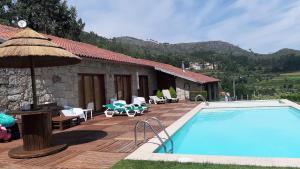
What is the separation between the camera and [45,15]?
32219mm

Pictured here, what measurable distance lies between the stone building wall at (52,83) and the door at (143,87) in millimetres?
4720

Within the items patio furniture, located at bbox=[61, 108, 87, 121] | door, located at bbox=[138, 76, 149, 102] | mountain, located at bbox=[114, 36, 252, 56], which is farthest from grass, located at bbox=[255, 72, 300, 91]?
patio furniture, located at bbox=[61, 108, 87, 121]

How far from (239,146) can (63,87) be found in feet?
25.2

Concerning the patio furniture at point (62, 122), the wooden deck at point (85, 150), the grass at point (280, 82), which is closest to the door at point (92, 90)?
the patio furniture at point (62, 122)

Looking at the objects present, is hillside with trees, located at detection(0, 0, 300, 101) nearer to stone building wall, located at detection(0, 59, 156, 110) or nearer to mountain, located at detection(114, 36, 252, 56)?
mountain, located at detection(114, 36, 252, 56)

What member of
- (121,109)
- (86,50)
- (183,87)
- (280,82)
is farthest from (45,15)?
(280,82)

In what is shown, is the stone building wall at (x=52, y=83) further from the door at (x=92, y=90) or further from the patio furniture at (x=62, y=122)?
the patio furniture at (x=62, y=122)

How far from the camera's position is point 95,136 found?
29.5 feet

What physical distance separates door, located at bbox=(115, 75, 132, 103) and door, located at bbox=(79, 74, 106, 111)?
1.90m

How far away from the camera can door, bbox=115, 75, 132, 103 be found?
60.4 ft

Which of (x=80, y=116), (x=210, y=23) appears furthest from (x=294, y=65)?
(x=80, y=116)

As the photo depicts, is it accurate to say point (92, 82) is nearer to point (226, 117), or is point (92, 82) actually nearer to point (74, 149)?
point (226, 117)

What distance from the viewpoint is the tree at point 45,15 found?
3169 cm

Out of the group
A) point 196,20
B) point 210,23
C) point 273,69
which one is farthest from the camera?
point 273,69
